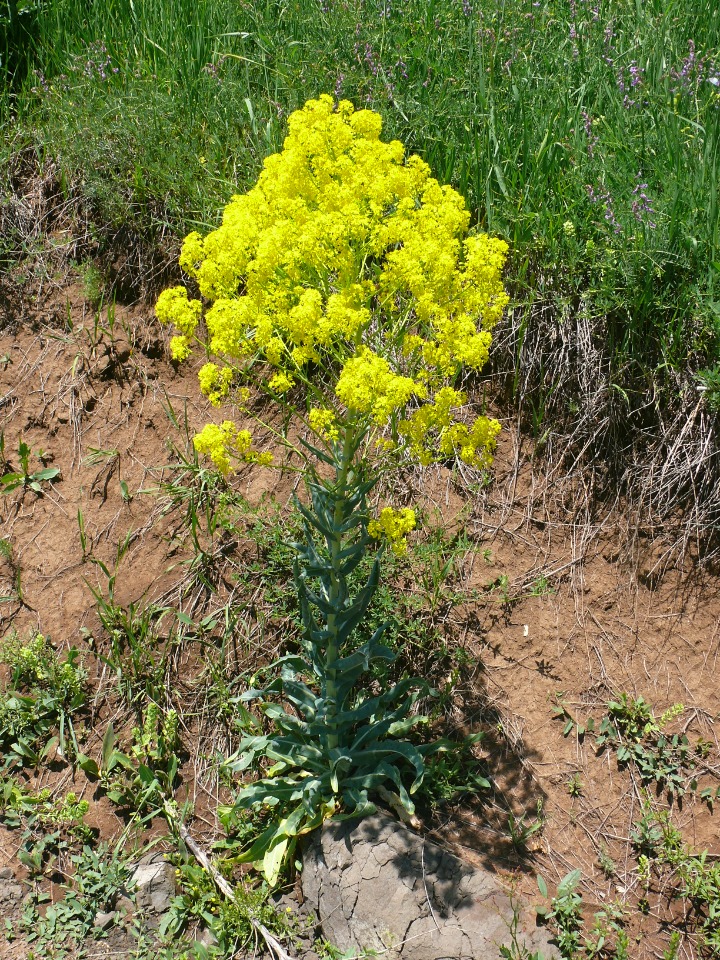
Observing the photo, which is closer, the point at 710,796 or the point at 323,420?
the point at 323,420

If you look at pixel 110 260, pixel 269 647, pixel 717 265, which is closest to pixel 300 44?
pixel 110 260

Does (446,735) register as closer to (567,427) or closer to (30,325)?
(567,427)

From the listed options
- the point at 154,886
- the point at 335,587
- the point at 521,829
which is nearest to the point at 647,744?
the point at 521,829

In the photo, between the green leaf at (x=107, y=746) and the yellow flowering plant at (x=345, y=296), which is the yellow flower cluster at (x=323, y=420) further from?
the green leaf at (x=107, y=746)

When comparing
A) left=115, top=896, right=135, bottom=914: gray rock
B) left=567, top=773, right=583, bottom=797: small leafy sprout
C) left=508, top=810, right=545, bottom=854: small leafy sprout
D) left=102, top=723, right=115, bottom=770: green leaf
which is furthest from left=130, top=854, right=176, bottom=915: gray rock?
left=567, top=773, right=583, bottom=797: small leafy sprout

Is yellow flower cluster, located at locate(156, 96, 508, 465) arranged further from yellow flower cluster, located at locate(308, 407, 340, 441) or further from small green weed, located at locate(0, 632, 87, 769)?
small green weed, located at locate(0, 632, 87, 769)

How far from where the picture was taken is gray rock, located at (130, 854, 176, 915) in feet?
9.85

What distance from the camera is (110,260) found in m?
4.33

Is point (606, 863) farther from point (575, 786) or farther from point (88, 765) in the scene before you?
point (88, 765)

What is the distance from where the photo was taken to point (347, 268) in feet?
7.45

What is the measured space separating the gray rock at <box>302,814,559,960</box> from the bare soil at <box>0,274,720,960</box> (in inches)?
7.1

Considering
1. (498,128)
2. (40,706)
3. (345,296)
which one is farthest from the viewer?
(498,128)

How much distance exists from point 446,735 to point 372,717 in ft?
1.44

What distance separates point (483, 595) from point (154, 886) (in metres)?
1.60
